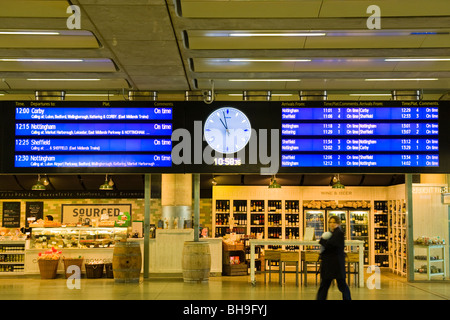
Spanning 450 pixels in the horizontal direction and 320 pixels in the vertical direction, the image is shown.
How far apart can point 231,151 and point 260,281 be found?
12.9ft

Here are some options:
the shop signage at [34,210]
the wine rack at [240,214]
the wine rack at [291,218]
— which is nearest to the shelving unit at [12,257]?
the shop signage at [34,210]

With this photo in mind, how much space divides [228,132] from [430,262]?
6.31m

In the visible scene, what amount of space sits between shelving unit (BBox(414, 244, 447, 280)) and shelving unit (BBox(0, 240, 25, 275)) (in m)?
9.84

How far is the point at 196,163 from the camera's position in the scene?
11016 millimetres

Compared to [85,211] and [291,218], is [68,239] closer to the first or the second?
[85,211]

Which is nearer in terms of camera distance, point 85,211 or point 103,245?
point 103,245

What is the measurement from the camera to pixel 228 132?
36.3 ft

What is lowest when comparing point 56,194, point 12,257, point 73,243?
point 12,257

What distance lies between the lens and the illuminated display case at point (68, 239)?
47.5 feet

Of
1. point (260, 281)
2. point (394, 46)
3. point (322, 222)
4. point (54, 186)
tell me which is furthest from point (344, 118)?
point (54, 186)

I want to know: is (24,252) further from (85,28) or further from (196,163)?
(85,28)

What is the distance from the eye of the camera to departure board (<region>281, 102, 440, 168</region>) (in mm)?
10727

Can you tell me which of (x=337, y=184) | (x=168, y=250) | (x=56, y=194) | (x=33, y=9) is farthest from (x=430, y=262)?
(x=56, y=194)

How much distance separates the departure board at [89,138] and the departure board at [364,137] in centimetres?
255
